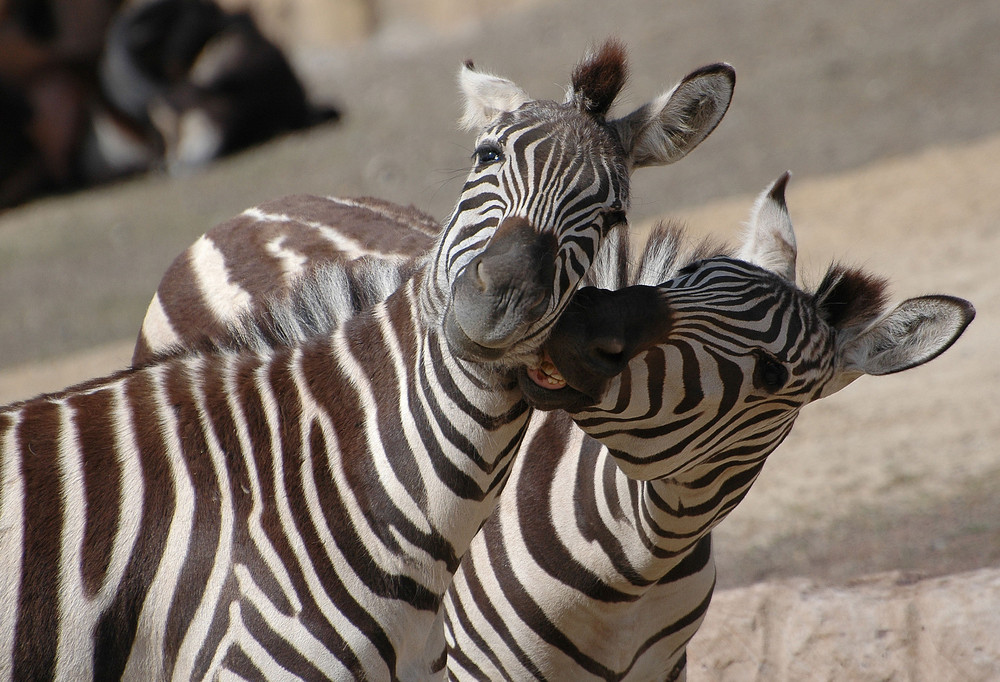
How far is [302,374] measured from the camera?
2930 millimetres

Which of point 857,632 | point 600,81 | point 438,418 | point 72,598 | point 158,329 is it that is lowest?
point 857,632

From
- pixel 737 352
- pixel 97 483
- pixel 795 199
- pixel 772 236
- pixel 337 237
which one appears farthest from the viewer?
pixel 795 199

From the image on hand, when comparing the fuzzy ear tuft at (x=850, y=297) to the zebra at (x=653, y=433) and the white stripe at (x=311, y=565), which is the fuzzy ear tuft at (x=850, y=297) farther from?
the white stripe at (x=311, y=565)

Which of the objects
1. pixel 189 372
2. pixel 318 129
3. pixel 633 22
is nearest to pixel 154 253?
pixel 318 129

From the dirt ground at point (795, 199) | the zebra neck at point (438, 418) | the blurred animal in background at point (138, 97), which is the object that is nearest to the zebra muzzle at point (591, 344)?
the zebra neck at point (438, 418)

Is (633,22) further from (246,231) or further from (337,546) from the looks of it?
(337,546)

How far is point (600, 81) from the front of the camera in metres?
2.66

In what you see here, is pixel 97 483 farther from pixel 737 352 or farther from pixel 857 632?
pixel 857 632

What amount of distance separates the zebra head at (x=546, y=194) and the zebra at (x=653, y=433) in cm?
24

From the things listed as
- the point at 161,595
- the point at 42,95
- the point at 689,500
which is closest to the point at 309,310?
the point at 161,595

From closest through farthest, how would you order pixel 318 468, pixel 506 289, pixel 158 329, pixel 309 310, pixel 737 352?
pixel 506 289
pixel 318 468
pixel 737 352
pixel 309 310
pixel 158 329

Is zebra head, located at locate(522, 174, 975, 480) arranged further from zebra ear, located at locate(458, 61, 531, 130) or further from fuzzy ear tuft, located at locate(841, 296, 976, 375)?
zebra ear, located at locate(458, 61, 531, 130)

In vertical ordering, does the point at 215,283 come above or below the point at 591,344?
below

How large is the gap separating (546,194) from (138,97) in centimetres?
1732
